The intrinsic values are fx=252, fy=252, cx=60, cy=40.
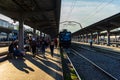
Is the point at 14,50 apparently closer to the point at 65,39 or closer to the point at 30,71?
the point at 30,71

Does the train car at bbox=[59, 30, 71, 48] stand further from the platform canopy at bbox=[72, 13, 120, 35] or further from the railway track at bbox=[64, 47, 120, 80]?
the railway track at bbox=[64, 47, 120, 80]

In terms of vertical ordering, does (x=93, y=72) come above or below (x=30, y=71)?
below

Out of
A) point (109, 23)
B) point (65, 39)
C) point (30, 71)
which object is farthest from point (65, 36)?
point (30, 71)

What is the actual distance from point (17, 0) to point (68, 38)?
26.2 metres

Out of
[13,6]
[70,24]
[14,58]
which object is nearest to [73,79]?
[14,58]

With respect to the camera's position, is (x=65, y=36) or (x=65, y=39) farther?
(x=65, y=36)

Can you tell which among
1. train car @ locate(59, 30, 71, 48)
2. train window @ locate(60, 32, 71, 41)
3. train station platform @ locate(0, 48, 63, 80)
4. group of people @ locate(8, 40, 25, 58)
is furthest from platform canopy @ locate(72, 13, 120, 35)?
train station platform @ locate(0, 48, 63, 80)

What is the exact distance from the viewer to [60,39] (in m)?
51.7

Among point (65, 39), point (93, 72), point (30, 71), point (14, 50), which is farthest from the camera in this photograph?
point (65, 39)

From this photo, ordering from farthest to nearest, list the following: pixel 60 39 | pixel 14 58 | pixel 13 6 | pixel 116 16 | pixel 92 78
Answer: pixel 60 39, pixel 116 16, pixel 13 6, pixel 14 58, pixel 92 78

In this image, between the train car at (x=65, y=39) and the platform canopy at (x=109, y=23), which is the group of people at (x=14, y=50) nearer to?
the platform canopy at (x=109, y=23)

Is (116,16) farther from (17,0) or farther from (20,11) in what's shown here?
(17,0)

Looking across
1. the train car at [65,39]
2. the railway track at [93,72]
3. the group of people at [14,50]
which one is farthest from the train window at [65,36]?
the railway track at [93,72]

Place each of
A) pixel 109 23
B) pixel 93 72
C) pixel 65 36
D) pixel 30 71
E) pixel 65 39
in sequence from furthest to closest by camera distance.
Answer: pixel 109 23, pixel 65 36, pixel 65 39, pixel 93 72, pixel 30 71
